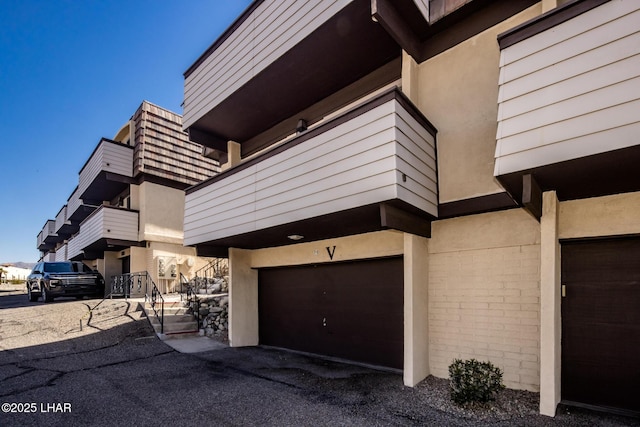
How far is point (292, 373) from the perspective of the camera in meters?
7.28

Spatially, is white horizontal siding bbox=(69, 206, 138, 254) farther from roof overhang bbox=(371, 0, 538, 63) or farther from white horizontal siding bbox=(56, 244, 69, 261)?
roof overhang bbox=(371, 0, 538, 63)

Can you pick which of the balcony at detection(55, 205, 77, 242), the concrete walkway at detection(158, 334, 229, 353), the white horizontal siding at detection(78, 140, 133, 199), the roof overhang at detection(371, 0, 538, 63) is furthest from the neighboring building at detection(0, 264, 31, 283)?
the roof overhang at detection(371, 0, 538, 63)

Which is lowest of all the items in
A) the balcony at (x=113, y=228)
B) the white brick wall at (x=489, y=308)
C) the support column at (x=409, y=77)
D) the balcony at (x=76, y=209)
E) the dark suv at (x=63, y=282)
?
the dark suv at (x=63, y=282)

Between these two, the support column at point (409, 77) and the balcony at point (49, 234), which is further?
the balcony at point (49, 234)

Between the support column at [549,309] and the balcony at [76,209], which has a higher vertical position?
the balcony at [76,209]

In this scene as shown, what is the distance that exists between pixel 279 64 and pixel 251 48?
116 cm

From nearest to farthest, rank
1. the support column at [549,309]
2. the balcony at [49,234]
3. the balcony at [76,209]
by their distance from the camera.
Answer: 1. the support column at [549,309]
2. the balcony at [76,209]
3. the balcony at [49,234]

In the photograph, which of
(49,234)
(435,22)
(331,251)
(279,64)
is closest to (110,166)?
(279,64)

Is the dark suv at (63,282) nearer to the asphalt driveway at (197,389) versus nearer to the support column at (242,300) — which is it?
the asphalt driveway at (197,389)

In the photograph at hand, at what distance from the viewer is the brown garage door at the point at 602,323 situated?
15.6ft

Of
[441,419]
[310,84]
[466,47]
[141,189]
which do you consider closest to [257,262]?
[310,84]

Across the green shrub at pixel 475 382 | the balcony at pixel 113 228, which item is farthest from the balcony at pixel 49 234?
the green shrub at pixel 475 382

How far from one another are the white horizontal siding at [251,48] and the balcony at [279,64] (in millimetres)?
17

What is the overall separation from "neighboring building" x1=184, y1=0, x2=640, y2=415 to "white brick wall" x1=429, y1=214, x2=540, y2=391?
0.03 metres
